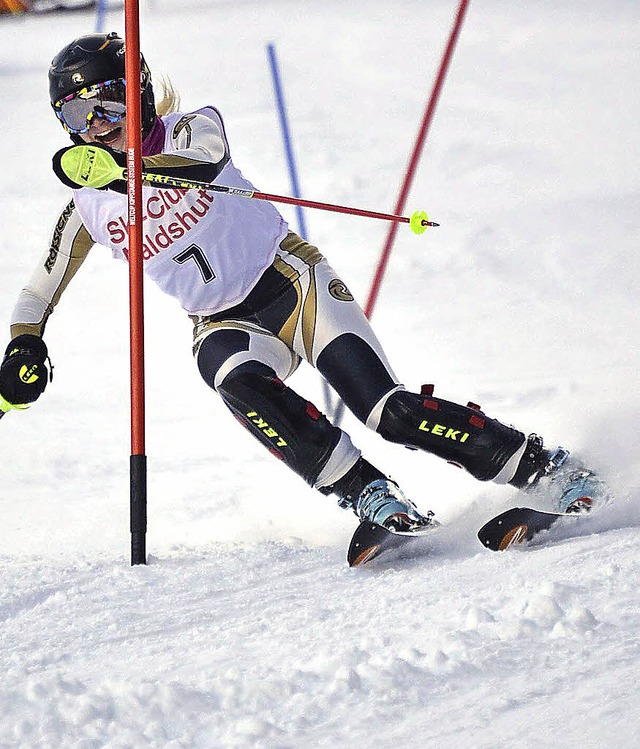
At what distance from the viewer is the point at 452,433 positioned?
249cm

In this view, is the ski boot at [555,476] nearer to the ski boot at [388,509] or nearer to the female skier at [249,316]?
the female skier at [249,316]

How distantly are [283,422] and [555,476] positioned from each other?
69 centimetres

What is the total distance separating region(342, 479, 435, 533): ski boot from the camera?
2426mm

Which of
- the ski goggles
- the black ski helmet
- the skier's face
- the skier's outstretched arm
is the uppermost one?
the black ski helmet

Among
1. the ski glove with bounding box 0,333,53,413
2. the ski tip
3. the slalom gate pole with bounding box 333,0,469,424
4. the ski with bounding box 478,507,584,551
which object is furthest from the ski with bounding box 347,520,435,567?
the slalom gate pole with bounding box 333,0,469,424

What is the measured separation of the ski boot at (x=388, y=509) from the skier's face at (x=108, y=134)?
1.02 meters

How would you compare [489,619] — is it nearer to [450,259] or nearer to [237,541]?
[237,541]

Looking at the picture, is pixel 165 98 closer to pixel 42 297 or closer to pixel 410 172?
pixel 42 297

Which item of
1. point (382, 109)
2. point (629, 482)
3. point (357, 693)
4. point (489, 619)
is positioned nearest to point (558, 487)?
point (629, 482)

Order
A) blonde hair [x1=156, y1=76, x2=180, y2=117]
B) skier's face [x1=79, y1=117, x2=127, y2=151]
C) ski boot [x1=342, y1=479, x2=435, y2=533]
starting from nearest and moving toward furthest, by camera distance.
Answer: ski boot [x1=342, y1=479, x2=435, y2=533] < skier's face [x1=79, y1=117, x2=127, y2=151] < blonde hair [x1=156, y1=76, x2=180, y2=117]

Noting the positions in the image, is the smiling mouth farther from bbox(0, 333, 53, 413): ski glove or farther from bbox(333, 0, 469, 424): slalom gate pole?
bbox(333, 0, 469, 424): slalom gate pole

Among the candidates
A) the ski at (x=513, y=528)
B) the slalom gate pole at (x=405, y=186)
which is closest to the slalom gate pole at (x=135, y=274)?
the ski at (x=513, y=528)

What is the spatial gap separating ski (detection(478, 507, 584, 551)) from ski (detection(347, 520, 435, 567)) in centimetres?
20

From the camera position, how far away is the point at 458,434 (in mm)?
2498
